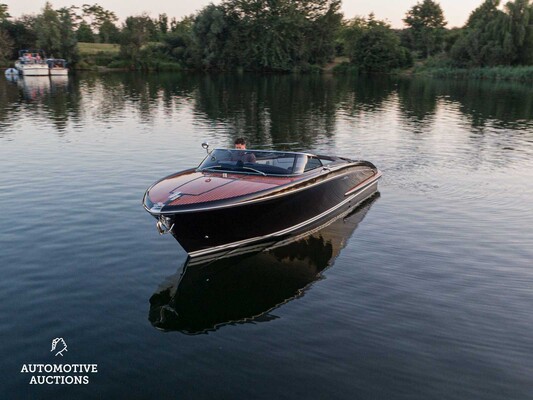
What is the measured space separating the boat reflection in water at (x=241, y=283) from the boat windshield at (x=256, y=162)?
1998 millimetres

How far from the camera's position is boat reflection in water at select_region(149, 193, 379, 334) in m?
9.05

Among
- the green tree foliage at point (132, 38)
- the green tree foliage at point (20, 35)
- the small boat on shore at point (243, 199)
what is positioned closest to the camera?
the small boat on shore at point (243, 199)

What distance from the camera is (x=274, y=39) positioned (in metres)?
98.2

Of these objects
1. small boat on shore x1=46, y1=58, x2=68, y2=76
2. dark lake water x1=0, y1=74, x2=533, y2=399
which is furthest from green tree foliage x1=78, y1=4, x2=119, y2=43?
dark lake water x1=0, y1=74, x2=533, y2=399

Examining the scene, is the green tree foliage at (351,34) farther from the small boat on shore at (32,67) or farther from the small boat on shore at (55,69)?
the small boat on shore at (32,67)

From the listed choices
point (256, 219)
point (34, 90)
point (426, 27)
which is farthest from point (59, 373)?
point (426, 27)

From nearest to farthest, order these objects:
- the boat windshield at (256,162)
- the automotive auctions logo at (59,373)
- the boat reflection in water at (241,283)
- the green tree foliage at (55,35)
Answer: the automotive auctions logo at (59,373) < the boat reflection in water at (241,283) < the boat windshield at (256,162) < the green tree foliage at (55,35)

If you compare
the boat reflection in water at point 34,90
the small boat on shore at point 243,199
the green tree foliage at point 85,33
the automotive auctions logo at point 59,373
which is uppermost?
the green tree foliage at point 85,33

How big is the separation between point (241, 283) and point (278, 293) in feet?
3.04

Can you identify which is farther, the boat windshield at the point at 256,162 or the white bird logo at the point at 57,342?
the boat windshield at the point at 256,162

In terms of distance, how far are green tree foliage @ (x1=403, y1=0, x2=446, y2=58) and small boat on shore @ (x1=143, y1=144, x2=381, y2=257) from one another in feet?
367

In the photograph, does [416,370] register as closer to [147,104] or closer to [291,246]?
[291,246]

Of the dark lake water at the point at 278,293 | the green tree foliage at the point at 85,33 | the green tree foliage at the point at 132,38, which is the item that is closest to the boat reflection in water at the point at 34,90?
the dark lake water at the point at 278,293

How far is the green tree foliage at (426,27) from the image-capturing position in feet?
373
